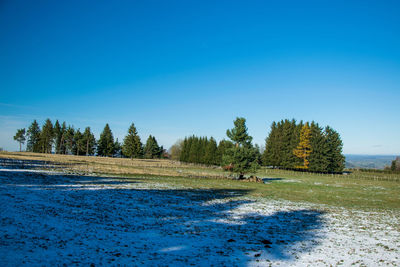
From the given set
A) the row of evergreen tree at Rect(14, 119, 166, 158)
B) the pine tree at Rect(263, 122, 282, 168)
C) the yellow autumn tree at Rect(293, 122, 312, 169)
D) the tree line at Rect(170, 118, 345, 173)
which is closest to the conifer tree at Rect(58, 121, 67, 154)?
the row of evergreen tree at Rect(14, 119, 166, 158)

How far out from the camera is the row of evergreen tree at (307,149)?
240 feet

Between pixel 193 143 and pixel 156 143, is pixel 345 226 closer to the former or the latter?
pixel 193 143

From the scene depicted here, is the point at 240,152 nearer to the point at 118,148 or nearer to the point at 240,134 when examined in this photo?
the point at 240,134

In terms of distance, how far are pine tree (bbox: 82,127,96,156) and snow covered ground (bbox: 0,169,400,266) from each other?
316 feet

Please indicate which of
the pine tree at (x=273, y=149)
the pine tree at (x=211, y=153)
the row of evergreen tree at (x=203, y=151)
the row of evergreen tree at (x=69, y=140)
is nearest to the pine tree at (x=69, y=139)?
the row of evergreen tree at (x=69, y=140)

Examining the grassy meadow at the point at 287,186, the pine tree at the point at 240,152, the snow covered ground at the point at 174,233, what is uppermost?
the pine tree at the point at 240,152

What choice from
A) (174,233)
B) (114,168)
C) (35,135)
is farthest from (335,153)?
(35,135)

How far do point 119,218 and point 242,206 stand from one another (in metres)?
10.4

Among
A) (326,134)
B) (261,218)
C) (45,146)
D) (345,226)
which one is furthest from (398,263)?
(45,146)

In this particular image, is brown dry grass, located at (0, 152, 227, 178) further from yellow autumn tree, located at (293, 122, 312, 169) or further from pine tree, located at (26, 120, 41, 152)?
pine tree, located at (26, 120, 41, 152)

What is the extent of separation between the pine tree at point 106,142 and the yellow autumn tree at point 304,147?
76.4 metres

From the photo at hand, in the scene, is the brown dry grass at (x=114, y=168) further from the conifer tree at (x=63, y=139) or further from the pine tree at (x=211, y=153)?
the conifer tree at (x=63, y=139)

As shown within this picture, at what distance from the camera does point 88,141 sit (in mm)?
108562

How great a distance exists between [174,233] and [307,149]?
75.2 metres
